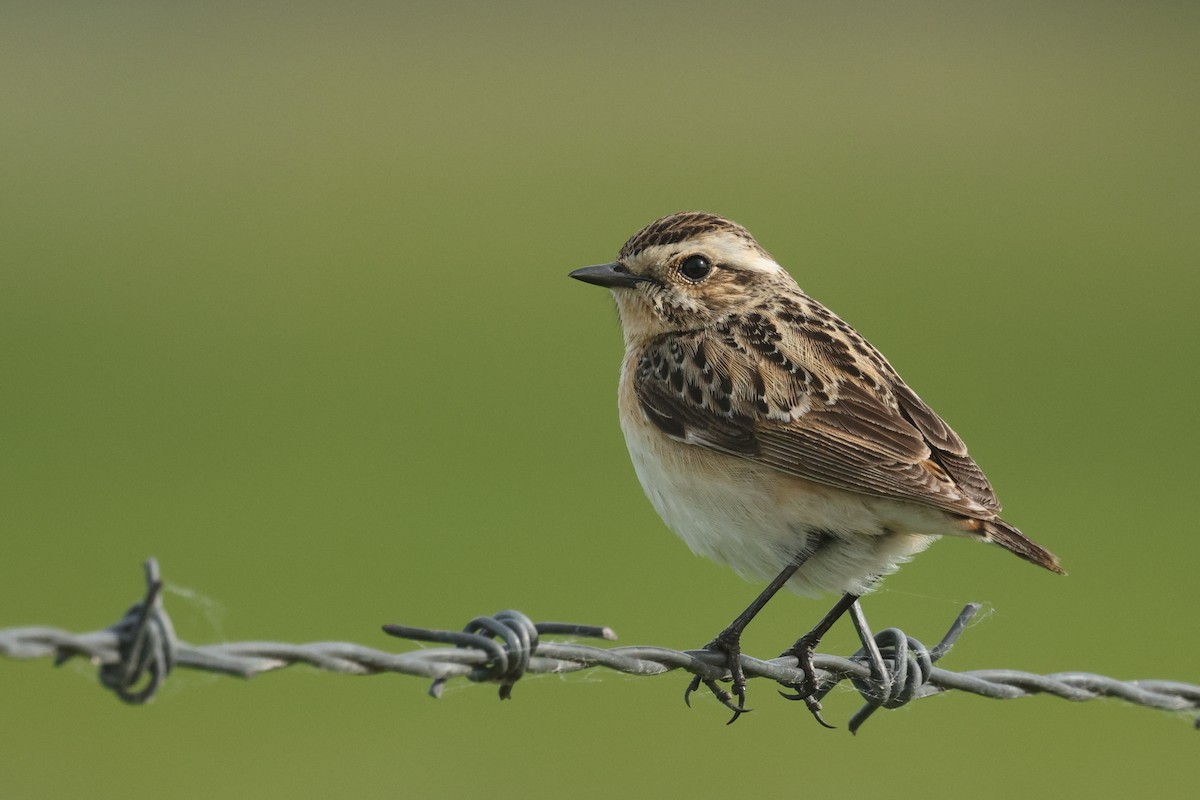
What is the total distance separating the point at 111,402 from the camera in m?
21.8

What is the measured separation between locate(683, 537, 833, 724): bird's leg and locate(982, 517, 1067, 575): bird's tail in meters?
0.71

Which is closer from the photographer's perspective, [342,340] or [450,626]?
[450,626]

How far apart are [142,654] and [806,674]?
3014mm

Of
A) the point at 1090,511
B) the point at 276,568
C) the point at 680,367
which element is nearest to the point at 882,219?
the point at 1090,511

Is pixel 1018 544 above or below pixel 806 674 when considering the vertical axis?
above

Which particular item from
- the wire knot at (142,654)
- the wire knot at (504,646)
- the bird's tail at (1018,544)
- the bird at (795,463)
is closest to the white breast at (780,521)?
the bird at (795,463)

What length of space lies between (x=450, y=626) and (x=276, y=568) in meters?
3.16

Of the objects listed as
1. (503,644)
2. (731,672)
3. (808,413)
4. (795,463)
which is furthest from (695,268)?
(503,644)

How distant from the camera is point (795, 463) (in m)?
6.32

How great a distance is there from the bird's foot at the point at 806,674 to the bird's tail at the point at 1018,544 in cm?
82

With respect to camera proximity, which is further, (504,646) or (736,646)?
(736,646)

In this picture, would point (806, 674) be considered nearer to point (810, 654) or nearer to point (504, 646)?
point (810, 654)

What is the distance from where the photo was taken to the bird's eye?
24.6ft

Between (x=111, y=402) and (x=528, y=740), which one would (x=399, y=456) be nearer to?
(x=111, y=402)
